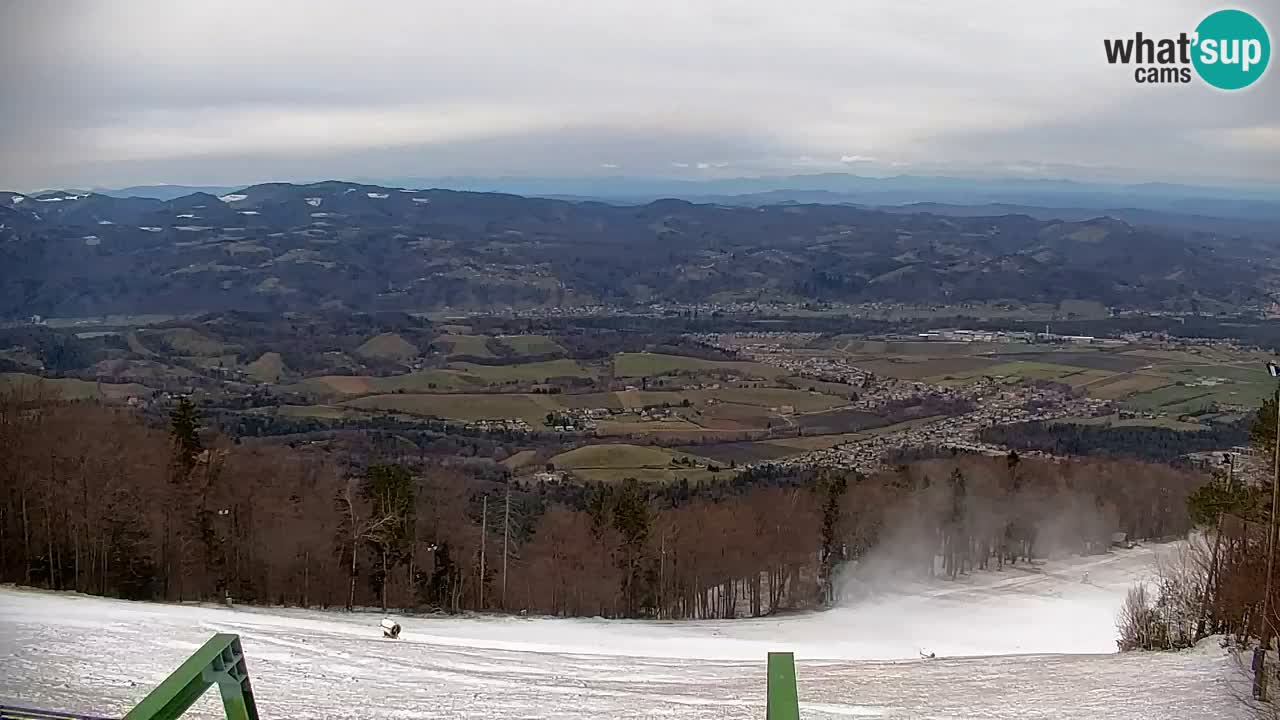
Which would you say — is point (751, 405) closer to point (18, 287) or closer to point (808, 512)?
point (808, 512)

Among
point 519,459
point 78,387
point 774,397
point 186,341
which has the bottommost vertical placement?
point 519,459

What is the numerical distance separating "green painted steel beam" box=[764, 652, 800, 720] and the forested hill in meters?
57.2

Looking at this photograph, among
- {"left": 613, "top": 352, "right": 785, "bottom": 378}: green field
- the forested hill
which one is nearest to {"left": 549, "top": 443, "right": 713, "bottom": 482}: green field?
{"left": 613, "top": 352, "right": 785, "bottom": 378}: green field

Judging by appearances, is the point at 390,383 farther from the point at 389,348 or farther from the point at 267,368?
the point at 389,348

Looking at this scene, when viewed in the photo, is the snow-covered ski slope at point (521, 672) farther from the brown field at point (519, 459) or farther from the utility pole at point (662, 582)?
the brown field at point (519, 459)

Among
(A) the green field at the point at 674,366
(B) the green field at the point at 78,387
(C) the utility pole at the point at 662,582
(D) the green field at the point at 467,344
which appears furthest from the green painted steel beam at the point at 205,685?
(D) the green field at the point at 467,344

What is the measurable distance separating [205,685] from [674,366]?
60.8m

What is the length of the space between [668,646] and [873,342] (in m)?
62.7

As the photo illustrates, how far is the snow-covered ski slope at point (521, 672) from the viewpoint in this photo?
804 centimetres

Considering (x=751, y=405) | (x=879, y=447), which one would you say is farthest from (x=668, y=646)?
(x=751, y=405)

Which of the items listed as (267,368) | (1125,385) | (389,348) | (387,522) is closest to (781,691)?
(387,522)

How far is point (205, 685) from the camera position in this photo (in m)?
2.23

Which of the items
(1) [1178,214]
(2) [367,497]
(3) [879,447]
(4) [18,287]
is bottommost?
(3) [879,447]

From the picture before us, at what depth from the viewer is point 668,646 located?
1392 centimetres
